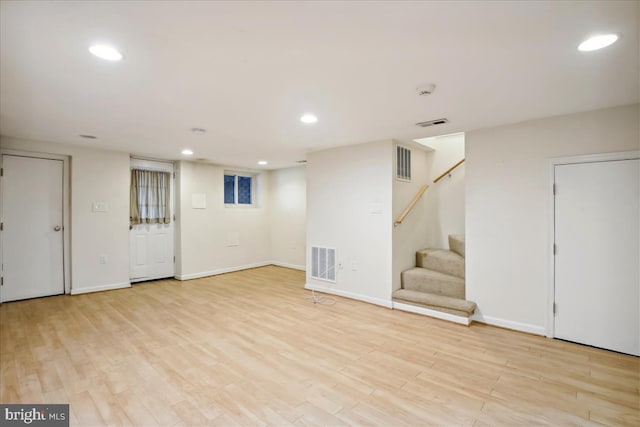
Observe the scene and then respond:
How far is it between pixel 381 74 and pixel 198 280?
5321mm

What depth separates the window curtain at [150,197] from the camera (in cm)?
562

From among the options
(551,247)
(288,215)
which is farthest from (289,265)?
(551,247)

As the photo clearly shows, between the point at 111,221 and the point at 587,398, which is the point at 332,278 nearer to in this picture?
the point at 587,398

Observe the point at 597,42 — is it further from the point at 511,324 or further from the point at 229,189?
the point at 229,189

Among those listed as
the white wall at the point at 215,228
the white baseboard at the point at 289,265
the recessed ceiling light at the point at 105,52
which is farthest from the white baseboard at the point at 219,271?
the recessed ceiling light at the point at 105,52

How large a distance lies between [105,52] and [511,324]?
183 inches

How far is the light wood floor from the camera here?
2.04m

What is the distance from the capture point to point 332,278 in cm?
500

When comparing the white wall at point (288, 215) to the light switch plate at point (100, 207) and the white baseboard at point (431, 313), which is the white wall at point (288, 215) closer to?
the white baseboard at point (431, 313)

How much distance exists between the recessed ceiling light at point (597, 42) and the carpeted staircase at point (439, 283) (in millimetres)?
2802

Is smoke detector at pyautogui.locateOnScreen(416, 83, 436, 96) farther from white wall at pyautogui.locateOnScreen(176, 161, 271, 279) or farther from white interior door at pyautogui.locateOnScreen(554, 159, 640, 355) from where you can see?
white wall at pyautogui.locateOnScreen(176, 161, 271, 279)

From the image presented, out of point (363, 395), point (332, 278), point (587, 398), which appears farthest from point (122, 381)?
point (587, 398)

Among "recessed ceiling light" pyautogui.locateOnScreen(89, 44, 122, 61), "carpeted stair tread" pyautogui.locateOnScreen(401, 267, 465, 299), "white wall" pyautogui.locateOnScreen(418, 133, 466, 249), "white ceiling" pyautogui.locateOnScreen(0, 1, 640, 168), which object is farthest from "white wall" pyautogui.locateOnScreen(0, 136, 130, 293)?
"white wall" pyautogui.locateOnScreen(418, 133, 466, 249)

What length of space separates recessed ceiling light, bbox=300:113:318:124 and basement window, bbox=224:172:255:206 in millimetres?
4036
